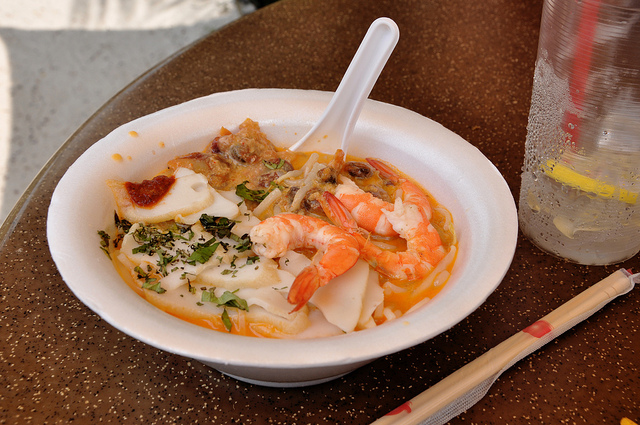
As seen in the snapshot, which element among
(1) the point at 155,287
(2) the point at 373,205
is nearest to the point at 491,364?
(2) the point at 373,205

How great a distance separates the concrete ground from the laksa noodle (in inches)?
116

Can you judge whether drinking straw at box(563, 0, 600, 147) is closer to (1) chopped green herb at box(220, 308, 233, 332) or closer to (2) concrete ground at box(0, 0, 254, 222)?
(1) chopped green herb at box(220, 308, 233, 332)

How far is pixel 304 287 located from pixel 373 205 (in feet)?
1.12

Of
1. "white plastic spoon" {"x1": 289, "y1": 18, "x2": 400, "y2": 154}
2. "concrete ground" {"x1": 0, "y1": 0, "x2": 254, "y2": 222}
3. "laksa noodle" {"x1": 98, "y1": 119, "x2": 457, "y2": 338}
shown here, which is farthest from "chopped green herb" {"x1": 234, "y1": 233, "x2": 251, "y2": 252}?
"concrete ground" {"x1": 0, "y1": 0, "x2": 254, "y2": 222}

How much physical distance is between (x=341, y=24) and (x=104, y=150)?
1.24 m

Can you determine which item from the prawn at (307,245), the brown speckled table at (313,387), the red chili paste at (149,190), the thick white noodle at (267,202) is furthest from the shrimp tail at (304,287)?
the red chili paste at (149,190)

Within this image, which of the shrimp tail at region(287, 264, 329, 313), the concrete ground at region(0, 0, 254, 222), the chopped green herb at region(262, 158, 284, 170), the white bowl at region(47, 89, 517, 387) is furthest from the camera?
the concrete ground at region(0, 0, 254, 222)

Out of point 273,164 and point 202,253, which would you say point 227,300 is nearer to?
point 202,253

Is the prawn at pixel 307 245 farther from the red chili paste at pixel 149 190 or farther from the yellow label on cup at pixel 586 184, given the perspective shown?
the yellow label on cup at pixel 586 184

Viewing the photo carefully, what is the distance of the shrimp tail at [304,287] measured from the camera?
1012 millimetres

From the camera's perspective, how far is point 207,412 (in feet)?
3.51

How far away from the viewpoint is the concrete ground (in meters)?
4.01

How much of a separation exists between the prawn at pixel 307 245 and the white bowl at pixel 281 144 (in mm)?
129

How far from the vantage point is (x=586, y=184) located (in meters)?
1.28
